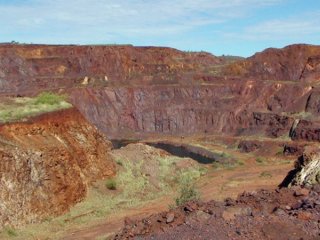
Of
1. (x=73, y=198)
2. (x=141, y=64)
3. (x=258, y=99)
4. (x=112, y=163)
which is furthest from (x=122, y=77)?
(x=73, y=198)

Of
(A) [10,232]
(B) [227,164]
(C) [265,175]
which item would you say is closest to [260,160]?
(B) [227,164]

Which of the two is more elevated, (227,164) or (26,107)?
(26,107)

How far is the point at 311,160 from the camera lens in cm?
2475

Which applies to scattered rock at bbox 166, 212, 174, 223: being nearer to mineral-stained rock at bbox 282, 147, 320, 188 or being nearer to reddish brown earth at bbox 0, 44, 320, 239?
mineral-stained rock at bbox 282, 147, 320, 188

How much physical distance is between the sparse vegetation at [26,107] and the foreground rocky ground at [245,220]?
16015mm

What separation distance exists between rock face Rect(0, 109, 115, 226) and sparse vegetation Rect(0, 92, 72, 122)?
Result: 1.98 ft

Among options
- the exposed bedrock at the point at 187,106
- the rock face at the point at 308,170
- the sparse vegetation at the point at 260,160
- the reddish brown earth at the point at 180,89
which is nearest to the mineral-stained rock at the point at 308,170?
the rock face at the point at 308,170

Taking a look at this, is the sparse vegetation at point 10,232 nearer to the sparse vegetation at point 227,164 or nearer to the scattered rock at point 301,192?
the scattered rock at point 301,192

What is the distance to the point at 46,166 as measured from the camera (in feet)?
89.0

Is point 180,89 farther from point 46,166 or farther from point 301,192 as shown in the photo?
point 301,192

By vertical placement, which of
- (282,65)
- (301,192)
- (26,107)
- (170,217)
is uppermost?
(282,65)

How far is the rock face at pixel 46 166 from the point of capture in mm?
24688

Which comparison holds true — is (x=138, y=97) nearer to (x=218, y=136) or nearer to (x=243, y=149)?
(x=218, y=136)

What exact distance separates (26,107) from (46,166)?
6074 millimetres
